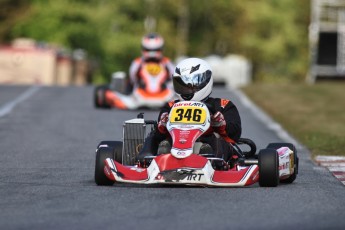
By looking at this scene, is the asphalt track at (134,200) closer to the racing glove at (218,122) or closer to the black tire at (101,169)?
the black tire at (101,169)

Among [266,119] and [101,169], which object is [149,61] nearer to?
[266,119]

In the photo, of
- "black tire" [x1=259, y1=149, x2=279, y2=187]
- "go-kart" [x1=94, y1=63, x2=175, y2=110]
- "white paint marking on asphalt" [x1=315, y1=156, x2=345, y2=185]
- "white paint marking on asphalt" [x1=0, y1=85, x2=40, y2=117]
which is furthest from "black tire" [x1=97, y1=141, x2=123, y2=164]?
"go-kart" [x1=94, y1=63, x2=175, y2=110]

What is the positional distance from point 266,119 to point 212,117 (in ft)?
34.5

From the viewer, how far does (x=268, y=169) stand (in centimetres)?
1025

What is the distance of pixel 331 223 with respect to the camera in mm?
8086

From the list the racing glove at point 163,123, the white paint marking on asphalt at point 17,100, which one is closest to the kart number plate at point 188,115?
the racing glove at point 163,123

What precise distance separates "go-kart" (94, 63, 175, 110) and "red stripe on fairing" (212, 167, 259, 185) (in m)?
12.3

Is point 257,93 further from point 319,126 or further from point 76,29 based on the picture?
point 76,29

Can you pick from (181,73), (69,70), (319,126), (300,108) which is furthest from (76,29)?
(181,73)

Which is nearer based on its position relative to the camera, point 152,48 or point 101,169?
point 101,169

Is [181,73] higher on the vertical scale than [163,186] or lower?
higher

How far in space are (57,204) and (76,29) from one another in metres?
57.3

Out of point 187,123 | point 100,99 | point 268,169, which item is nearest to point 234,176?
point 268,169

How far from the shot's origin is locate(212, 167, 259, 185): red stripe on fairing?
1006cm
